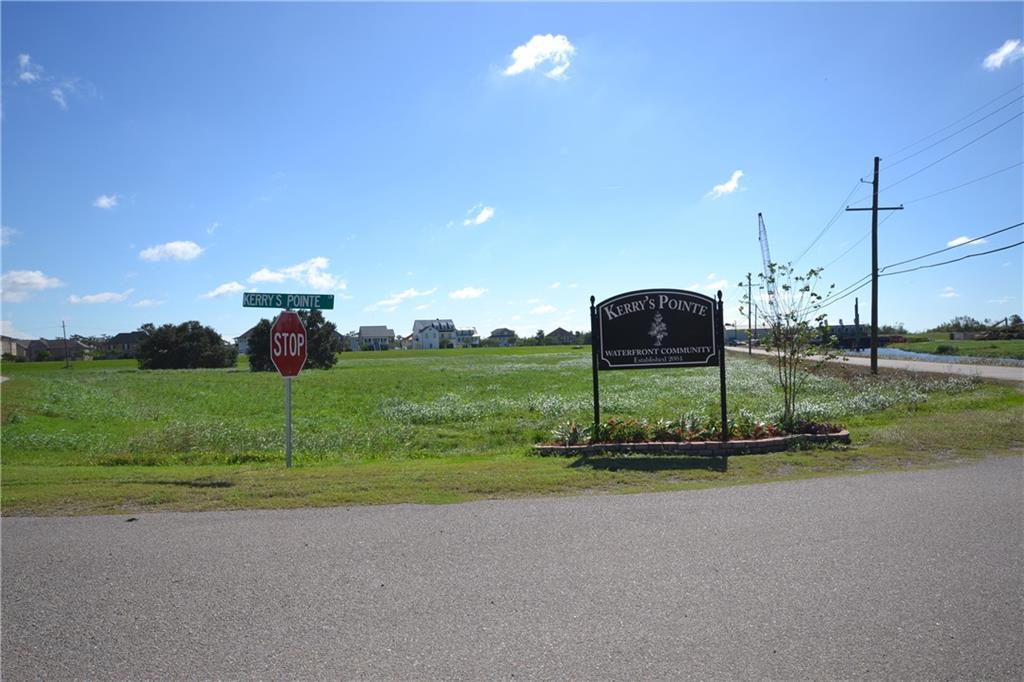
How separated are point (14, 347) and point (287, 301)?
15698cm

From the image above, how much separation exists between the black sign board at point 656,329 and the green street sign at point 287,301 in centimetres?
484

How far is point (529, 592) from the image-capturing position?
4328 mm

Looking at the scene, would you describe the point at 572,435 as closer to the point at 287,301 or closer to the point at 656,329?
the point at 656,329

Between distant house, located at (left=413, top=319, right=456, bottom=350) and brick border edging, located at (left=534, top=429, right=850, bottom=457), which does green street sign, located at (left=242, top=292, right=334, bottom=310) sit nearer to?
brick border edging, located at (left=534, top=429, right=850, bottom=457)

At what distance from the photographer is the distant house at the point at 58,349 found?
13362 centimetres

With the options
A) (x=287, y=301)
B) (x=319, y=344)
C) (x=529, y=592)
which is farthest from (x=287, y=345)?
(x=319, y=344)

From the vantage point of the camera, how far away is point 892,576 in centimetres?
448

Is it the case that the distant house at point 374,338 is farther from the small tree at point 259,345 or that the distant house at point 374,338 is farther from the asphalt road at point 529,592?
the asphalt road at point 529,592

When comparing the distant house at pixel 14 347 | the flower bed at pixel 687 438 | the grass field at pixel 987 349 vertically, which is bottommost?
the flower bed at pixel 687 438

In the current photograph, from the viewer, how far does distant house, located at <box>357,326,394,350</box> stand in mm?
188250

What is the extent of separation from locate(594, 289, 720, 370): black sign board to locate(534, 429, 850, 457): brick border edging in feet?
5.83

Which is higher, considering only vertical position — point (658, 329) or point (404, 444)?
point (658, 329)

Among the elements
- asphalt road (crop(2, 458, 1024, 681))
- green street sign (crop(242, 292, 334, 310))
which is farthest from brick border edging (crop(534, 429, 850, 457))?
green street sign (crop(242, 292, 334, 310))

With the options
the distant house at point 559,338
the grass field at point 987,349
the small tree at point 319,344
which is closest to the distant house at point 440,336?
the distant house at point 559,338
